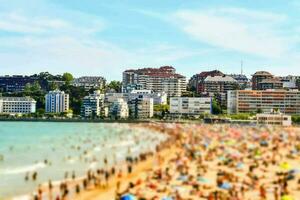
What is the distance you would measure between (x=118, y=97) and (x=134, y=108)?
10.5 m

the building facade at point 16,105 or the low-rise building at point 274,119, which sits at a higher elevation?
the building facade at point 16,105

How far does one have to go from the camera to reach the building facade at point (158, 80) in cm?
17662

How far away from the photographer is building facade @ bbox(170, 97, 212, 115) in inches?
5359

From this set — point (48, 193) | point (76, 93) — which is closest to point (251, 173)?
point (48, 193)

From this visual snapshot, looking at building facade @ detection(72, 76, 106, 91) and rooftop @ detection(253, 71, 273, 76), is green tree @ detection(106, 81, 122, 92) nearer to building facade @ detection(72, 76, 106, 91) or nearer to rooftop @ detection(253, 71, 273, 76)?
building facade @ detection(72, 76, 106, 91)

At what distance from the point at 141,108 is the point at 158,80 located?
44334 mm

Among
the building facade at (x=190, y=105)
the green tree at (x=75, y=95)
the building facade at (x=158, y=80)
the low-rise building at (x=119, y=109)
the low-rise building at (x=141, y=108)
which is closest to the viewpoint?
the building facade at (x=190, y=105)

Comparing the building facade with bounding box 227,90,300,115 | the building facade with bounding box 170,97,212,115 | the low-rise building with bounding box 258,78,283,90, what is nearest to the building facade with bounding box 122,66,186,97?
the low-rise building with bounding box 258,78,283,90

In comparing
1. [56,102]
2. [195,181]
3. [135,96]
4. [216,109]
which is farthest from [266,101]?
[195,181]

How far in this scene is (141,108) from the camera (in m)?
140

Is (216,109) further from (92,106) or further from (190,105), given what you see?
(92,106)

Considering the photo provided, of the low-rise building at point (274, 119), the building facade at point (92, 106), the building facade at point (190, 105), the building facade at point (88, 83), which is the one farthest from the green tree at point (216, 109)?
the building facade at point (88, 83)

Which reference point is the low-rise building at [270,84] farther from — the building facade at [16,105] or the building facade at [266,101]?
the building facade at [16,105]

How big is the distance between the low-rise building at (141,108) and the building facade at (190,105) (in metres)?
5.73
